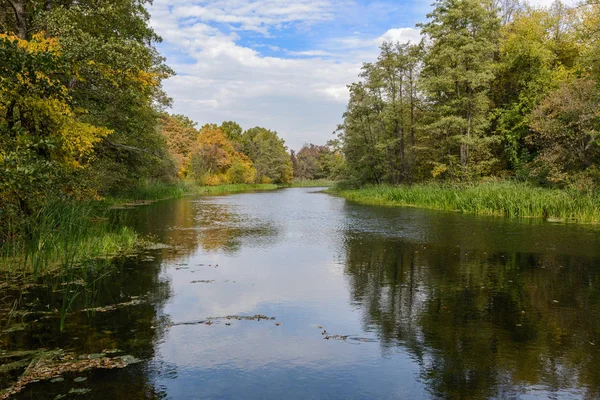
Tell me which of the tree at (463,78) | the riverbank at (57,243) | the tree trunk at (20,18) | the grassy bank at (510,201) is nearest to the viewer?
the riverbank at (57,243)

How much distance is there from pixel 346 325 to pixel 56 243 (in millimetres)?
6530

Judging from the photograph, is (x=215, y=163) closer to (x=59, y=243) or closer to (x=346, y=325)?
(x=59, y=243)

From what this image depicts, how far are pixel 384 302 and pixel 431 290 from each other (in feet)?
3.66

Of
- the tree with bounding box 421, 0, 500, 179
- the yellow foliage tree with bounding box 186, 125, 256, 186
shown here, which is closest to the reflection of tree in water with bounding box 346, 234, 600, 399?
the tree with bounding box 421, 0, 500, 179

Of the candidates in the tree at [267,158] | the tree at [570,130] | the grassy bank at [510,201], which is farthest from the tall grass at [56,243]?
the tree at [267,158]

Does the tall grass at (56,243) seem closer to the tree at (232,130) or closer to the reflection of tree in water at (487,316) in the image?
the reflection of tree in water at (487,316)

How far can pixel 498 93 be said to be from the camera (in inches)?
1203

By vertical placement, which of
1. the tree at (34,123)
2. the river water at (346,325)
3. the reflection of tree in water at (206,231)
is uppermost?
the tree at (34,123)

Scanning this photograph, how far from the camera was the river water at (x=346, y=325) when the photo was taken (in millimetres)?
4227

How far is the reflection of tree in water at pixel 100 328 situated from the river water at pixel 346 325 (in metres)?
0.02

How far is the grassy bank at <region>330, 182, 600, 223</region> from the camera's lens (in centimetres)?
1717

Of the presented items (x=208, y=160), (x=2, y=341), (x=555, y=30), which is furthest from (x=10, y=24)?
(x=208, y=160)

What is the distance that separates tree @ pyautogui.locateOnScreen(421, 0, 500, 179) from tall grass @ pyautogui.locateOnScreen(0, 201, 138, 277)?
70.0 feet

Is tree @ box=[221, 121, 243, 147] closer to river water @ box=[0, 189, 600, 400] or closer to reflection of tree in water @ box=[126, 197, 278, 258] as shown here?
reflection of tree in water @ box=[126, 197, 278, 258]
